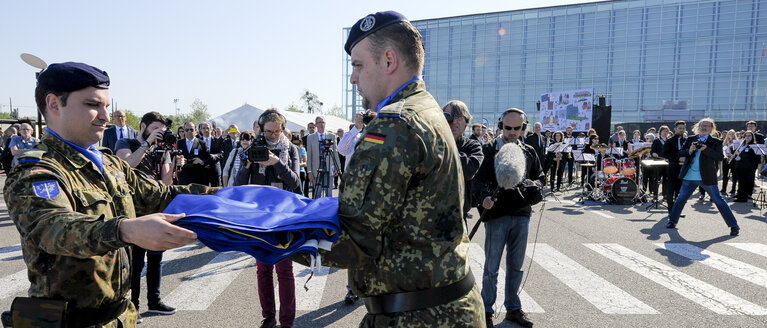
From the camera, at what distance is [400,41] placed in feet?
5.35

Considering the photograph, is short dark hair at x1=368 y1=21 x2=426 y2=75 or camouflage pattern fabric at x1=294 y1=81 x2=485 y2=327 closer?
camouflage pattern fabric at x1=294 y1=81 x2=485 y2=327

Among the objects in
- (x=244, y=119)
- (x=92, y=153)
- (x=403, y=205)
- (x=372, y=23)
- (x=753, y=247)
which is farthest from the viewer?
(x=244, y=119)

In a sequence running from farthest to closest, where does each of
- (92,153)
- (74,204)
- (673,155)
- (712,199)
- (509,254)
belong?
(673,155) < (712,199) < (509,254) < (92,153) < (74,204)

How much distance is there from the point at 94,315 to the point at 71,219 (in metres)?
0.61

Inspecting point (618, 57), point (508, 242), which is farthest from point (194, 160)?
point (618, 57)

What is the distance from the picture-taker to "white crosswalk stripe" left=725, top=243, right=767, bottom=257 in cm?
728

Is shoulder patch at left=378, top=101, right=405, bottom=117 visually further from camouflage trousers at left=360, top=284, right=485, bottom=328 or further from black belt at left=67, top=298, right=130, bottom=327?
black belt at left=67, top=298, right=130, bottom=327

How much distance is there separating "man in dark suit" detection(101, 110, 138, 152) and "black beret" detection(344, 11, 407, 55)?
7081mm

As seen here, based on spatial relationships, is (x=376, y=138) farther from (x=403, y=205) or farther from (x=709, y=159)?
(x=709, y=159)

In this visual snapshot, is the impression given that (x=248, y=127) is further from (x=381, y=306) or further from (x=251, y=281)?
(x=381, y=306)

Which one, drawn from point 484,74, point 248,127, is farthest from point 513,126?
point 484,74

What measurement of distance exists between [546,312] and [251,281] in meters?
3.59

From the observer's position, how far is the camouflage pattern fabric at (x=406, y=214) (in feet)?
4.65

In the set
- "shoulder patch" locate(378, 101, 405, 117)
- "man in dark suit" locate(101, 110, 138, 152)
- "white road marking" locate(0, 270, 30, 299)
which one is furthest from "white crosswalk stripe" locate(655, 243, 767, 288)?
"man in dark suit" locate(101, 110, 138, 152)
